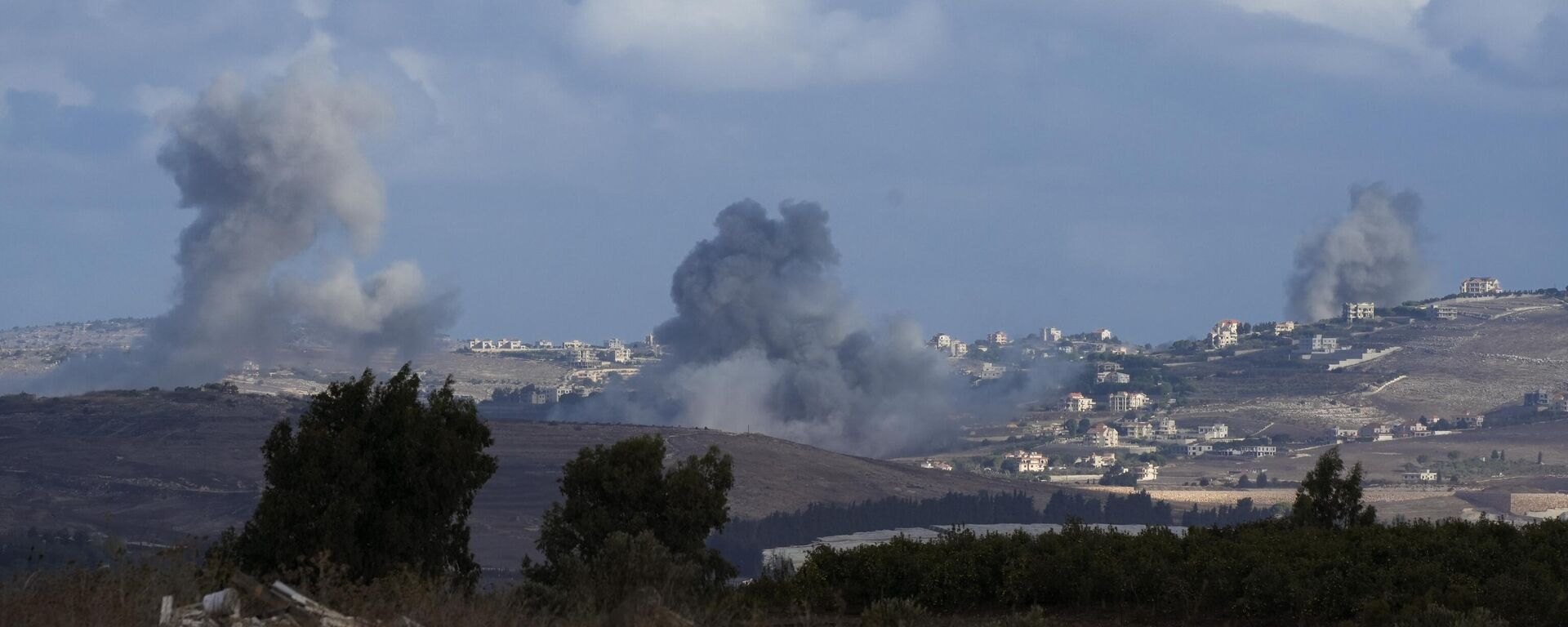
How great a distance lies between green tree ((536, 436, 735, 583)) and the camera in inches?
1337

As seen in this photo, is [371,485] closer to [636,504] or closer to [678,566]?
[678,566]

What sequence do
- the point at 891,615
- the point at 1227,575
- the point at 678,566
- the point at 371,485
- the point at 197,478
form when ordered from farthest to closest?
the point at 197,478, the point at 371,485, the point at 678,566, the point at 1227,575, the point at 891,615

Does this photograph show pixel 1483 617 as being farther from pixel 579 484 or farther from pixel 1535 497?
pixel 1535 497

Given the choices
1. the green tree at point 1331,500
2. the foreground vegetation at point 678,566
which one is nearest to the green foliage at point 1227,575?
the foreground vegetation at point 678,566

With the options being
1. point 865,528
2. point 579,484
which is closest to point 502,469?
point 865,528

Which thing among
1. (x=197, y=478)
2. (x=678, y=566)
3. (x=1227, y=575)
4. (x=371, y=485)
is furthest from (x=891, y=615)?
(x=197, y=478)

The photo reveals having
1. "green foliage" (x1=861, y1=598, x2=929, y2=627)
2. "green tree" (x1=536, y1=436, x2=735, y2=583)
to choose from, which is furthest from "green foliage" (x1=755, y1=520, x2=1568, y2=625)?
"green tree" (x1=536, y1=436, x2=735, y2=583)

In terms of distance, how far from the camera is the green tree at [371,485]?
27.6 meters

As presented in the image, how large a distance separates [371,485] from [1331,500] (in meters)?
20.1

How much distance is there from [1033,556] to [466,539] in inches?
412

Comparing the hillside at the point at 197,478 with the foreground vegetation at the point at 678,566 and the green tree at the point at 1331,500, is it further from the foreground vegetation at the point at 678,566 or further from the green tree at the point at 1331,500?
the foreground vegetation at the point at 678,566

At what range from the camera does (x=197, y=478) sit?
17150 centimetres

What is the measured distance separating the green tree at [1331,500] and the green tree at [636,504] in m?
12.3

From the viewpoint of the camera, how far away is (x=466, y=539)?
29.9 metres
